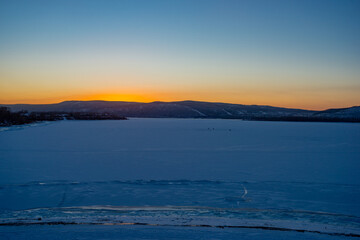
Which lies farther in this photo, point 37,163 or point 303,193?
point 37,163

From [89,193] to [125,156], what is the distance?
537 centimetres

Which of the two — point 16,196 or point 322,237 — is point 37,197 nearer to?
point 16,196

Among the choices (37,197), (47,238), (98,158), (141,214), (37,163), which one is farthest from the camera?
(98,158)

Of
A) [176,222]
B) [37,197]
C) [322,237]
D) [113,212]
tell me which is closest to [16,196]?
[37,197]

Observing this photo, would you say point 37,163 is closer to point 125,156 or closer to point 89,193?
point 125,156

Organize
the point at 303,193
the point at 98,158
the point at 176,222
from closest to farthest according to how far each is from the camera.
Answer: the point at 176,222
the point at 303,193
the point at 98,158

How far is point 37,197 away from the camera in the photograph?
6023mm

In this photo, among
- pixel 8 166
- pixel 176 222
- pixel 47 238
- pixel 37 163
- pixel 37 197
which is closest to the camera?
pixel 47 238

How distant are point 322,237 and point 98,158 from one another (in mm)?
8480

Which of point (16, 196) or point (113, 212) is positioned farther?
point (16, 196)

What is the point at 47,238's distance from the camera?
13.1 feet

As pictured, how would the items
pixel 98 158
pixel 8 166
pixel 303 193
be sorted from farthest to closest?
1. pixel 98 158
2. pixel 8 166
3. pixel 303 193

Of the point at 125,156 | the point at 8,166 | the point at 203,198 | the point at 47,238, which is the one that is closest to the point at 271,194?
the point at 203,198

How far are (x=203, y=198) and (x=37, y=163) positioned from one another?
621 cm
